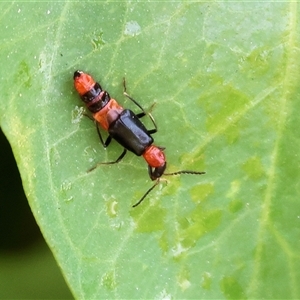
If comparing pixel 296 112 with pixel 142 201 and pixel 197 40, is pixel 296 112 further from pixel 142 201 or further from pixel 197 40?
pixel 142 201

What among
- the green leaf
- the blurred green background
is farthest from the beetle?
the blurred green background

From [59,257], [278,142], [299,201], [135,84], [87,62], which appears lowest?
[299,201]

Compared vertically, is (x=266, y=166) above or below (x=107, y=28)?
below

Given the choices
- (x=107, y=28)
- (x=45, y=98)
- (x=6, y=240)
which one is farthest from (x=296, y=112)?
(x=6, y=240)

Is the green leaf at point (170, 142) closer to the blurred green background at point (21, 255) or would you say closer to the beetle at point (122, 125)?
the beetle at point (122, 125)

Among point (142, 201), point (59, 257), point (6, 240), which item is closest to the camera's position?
point (59, 257)

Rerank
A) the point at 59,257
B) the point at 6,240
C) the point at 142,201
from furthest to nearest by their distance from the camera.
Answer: the point at 6,240, the point at 142,201, the point at 59,257

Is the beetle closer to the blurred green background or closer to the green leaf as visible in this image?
the green leaf

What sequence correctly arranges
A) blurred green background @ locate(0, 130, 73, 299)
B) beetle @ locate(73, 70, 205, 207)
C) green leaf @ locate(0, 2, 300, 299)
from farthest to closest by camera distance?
blurred green background @ locate(0, 130, 73, 299) → beetle @ locate(73, 70, 205, 207) → green leaf @ locate(0, 2, 300, 299)

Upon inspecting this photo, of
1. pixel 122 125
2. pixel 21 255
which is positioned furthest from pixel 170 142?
pixel 21 255
